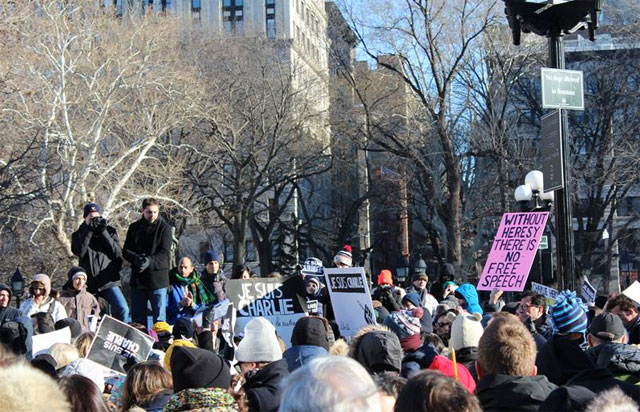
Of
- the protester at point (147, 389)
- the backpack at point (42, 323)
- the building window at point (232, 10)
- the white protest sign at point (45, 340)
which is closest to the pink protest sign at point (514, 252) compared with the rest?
the backpack at point (42, 323)

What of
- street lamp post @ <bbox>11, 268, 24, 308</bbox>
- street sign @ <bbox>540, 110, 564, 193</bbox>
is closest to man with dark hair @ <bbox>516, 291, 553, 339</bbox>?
street sign @ <bbox>540, 110, 564, 193</bbox>

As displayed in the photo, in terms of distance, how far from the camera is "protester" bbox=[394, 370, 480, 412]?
139 inches

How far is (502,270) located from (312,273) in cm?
247

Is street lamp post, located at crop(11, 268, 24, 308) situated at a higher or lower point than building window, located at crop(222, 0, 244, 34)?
lower

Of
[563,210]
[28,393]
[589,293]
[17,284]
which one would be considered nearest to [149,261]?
[563,210]

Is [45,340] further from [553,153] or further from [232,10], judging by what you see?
[232,10]

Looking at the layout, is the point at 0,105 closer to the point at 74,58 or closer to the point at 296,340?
the point at 74,58

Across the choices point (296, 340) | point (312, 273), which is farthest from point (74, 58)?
point (296, 340)

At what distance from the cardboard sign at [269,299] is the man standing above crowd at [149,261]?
5.95 ft

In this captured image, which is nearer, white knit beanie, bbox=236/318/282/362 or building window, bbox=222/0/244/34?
white knit beanie, bbox=236/318/282/362

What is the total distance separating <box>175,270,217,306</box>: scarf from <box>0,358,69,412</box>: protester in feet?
30.8

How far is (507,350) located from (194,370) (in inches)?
64.9

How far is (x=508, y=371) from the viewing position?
5043 millimetres

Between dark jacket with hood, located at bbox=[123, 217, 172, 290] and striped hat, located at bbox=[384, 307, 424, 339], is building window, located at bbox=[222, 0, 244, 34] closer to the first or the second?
dark jacket with hood, located at bbox=[123, 217, 172, 290]
